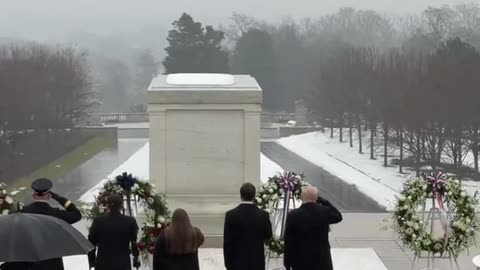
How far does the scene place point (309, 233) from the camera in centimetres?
723

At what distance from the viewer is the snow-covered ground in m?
23.9

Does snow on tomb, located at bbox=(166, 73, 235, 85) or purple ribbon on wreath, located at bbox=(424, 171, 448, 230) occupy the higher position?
snow on tomb, located at bbox=(166, 73, 235, 85)

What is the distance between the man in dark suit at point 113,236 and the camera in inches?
277

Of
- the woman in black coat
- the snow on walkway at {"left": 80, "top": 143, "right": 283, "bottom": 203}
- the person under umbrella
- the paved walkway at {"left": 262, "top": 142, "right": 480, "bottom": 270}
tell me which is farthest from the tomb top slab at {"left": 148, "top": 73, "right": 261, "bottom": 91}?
the snow on walkway at {"left": 80, "top": 143, "right": 283, "bottom": 203}

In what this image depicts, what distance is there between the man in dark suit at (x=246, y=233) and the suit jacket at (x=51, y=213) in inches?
58.4

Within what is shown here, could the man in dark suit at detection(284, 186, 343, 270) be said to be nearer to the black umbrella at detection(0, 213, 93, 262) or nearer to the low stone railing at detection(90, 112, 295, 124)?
the black umbrella at detection(0, 213, 93, 262)

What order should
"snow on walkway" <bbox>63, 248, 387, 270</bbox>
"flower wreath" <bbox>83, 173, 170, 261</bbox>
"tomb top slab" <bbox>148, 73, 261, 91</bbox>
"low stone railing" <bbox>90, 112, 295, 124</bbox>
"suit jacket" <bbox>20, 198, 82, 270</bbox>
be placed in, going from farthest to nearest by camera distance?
"low stone railing" <bbox>90, 112, 295, 124</bbox>, "tomb top slab" <bbox>148, 73, 261, 91</bbox>, "snow on walkway" <bbox>63, 248, 387, 270</bbox>, "flower wreath" <bbox>83, 173, 170, 261</bbox>, "suit jacket" <bbox>20, 198, 82, 270</bbox>

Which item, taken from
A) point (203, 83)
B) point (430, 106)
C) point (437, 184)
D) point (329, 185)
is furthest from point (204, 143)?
point (430, 106)

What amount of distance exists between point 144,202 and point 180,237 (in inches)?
133

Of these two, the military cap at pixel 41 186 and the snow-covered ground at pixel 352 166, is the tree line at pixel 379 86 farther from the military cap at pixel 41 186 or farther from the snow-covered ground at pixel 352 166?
the military cap at pixel 41 186

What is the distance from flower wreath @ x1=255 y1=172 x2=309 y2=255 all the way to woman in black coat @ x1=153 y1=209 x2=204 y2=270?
9.77 ft

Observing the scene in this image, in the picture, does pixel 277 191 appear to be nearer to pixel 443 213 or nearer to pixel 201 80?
pixel 443 213

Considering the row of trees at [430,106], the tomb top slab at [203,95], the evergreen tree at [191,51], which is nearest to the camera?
the tomb top slab at [203,95]

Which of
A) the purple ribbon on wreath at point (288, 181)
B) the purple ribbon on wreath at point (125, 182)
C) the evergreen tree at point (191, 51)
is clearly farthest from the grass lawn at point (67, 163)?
the evergreen tree at point (191, 51)
